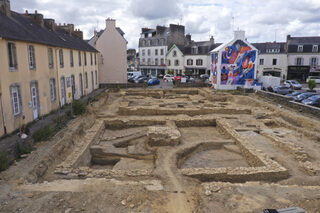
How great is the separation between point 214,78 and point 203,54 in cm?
1832

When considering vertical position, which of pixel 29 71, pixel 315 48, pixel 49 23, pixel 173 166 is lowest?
pixel 173 166

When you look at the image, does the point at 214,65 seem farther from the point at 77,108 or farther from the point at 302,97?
the point at 77,108

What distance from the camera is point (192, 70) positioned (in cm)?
5234

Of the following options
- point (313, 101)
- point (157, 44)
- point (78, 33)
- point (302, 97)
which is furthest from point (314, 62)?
point (78, 33)

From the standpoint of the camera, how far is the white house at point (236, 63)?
1172 inches

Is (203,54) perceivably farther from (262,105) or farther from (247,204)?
(247,204)

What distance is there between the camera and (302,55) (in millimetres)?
42844

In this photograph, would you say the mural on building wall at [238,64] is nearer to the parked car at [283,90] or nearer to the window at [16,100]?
the parked car at [283,90]

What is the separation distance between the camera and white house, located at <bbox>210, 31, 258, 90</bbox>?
97.7ft

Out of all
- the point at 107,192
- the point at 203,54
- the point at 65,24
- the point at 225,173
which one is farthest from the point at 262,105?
the point at 203,54

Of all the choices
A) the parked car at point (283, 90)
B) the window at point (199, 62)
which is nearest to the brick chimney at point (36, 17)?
the parked car at point (283, 90)

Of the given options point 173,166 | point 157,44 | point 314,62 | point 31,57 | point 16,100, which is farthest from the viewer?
point 157,44

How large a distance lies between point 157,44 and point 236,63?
29449 millimetres

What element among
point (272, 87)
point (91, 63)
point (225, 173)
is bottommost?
point (225, 173)
